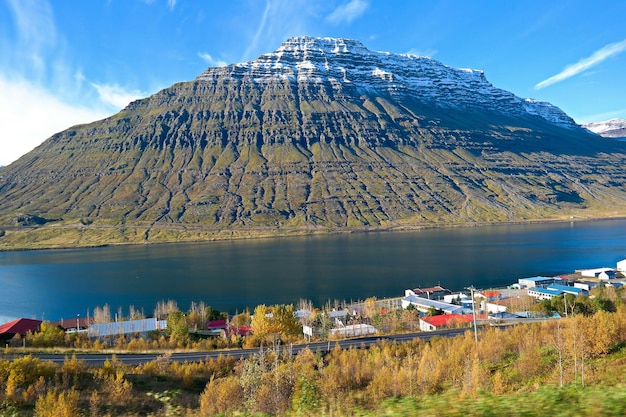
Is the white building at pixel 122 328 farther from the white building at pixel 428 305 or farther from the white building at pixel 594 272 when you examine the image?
the white building at pixel 594 272

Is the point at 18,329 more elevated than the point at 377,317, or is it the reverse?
the point at 18,329

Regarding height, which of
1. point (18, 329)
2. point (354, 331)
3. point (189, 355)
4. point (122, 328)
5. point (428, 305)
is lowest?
point (428, 305)

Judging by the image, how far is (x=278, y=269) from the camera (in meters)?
118

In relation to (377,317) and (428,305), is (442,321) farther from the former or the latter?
(428,305)

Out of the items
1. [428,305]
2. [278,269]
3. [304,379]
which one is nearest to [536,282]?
[428,305]

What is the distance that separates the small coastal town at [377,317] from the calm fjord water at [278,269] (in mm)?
10383

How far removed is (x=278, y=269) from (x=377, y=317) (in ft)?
200

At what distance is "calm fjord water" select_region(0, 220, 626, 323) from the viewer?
89.8 m

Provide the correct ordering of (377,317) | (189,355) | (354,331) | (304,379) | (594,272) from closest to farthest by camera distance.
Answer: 1. (304,379)
2. (189,355)
3. (354,331)
4. (377,317)
5. (594,272)

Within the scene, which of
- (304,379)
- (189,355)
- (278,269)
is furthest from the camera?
(278,269)

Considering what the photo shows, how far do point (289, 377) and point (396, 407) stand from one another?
565 inches

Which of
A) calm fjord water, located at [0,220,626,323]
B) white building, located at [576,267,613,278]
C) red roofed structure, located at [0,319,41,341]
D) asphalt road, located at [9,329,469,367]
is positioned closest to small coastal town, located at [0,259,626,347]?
red roofed structure, located at [0,319,41,341]

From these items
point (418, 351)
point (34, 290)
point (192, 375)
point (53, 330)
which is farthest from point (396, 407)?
point (34, 290)

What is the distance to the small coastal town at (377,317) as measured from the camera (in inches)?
2007
